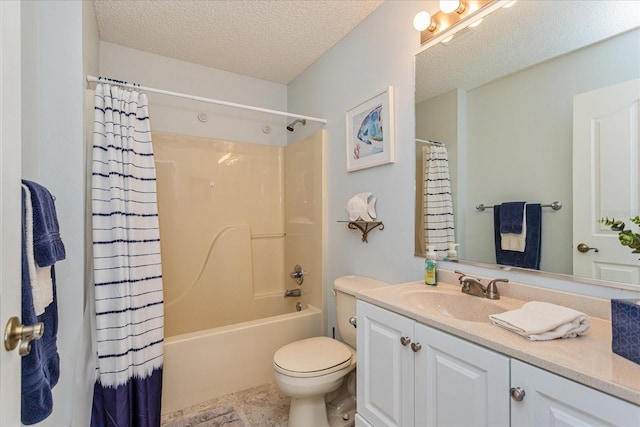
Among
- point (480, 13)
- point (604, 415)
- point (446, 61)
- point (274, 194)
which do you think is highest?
point (480, 13)

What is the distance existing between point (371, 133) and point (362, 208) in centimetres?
47

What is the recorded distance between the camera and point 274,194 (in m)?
2.87

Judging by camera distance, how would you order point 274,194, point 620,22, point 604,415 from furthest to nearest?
point 274,194
point 620,22
point 604,415

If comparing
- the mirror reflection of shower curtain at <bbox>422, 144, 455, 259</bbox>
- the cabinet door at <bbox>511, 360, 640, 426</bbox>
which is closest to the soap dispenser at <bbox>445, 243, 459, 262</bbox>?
the mirror reflection of shower curtain at <bbox>422, 144, 455, 259</bbox>

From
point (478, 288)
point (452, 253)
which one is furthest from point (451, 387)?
point (452, 253)

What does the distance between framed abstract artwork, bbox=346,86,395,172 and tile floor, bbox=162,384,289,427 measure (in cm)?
159

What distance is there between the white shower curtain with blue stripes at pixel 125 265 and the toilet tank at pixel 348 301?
104cm

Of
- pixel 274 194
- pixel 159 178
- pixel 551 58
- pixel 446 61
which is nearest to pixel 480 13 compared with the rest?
pixel 446 61

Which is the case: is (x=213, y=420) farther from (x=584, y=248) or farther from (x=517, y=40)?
(x=517, y=40)

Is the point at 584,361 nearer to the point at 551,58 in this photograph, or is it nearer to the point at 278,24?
the point at 551,58

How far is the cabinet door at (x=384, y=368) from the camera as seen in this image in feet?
3.43

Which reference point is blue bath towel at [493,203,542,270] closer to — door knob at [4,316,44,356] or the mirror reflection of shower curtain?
the mirror reflection of shower curtain

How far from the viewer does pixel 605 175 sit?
965mm

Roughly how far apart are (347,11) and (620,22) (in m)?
1.36
